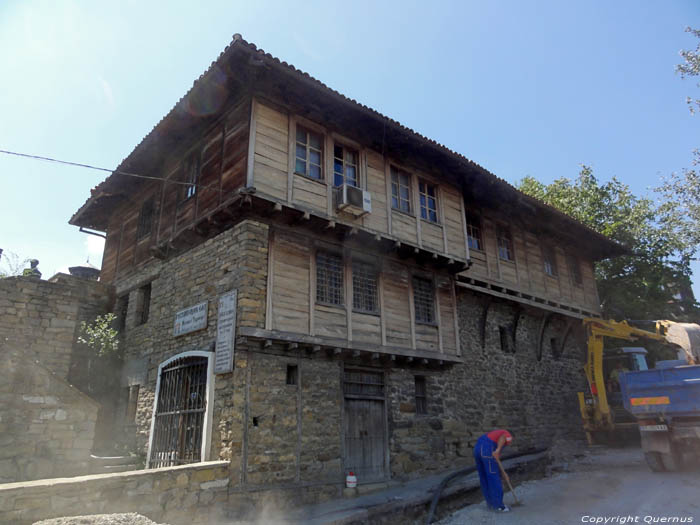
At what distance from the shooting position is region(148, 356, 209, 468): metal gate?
8.77 m

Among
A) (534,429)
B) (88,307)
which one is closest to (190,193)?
(88,307)

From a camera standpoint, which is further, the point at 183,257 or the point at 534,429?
the point at 534,429

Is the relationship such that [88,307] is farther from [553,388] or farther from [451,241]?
[553,388]

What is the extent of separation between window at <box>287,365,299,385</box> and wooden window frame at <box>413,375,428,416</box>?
3.37m

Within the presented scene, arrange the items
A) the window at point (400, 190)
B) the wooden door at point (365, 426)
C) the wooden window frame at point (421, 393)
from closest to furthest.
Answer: the wooden door at point (365, 426)
the wooden window frame at point (421, 393)
the window at point (400, 190)

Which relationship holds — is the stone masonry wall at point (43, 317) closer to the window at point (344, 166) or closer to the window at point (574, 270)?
the window at point (344, 166)

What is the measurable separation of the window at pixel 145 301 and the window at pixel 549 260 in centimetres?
1239

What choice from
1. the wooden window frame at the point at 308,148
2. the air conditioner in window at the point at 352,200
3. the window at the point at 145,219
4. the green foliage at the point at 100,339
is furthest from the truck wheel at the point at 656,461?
the window at the point at 145,219

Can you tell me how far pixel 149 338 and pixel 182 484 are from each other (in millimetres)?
4924

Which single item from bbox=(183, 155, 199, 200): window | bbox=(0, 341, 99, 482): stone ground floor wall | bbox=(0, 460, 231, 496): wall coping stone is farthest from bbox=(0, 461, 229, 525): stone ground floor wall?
bbox=(183, 155, 199, 200): window

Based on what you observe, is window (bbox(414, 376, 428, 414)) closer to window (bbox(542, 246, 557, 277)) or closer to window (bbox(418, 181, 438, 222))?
window (bbox(418, 181, 438, 222))

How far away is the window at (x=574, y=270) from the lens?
17.3 m

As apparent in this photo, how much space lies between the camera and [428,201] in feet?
41.4

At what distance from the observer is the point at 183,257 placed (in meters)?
10.8
